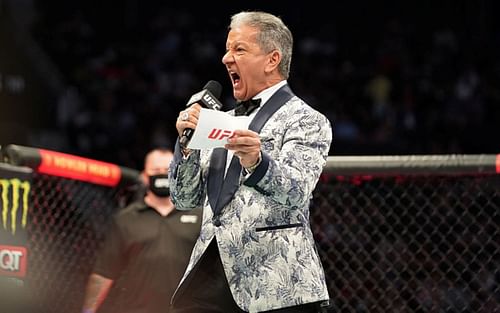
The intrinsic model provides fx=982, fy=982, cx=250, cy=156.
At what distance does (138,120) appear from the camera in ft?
32.5

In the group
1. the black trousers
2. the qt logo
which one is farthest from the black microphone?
the qt logo

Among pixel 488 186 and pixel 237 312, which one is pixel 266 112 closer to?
pixel 237 312

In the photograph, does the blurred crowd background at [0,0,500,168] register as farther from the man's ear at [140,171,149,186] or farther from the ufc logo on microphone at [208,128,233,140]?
the ufc logo on microphone at [208,128,233,140]

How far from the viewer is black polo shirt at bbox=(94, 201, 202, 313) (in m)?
3.96

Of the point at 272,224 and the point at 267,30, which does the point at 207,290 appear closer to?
the point at 272,224

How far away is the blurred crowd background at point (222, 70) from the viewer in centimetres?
949

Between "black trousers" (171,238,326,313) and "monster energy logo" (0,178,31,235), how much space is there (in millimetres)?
1000

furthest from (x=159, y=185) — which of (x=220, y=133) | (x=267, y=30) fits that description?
(x=220, y=133)

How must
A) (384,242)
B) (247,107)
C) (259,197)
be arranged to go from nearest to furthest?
1. (259,197)
2. (247,107)
3. (384,242)

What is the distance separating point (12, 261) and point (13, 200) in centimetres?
26

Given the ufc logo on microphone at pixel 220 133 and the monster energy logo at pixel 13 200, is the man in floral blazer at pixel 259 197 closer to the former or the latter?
the ufc logo on microphone at pixel 220 133

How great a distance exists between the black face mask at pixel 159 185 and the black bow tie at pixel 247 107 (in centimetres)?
160

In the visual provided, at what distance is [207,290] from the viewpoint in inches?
102

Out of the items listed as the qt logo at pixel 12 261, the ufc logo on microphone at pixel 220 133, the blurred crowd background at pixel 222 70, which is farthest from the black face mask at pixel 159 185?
the blurred crowd background at pixel 222 70
